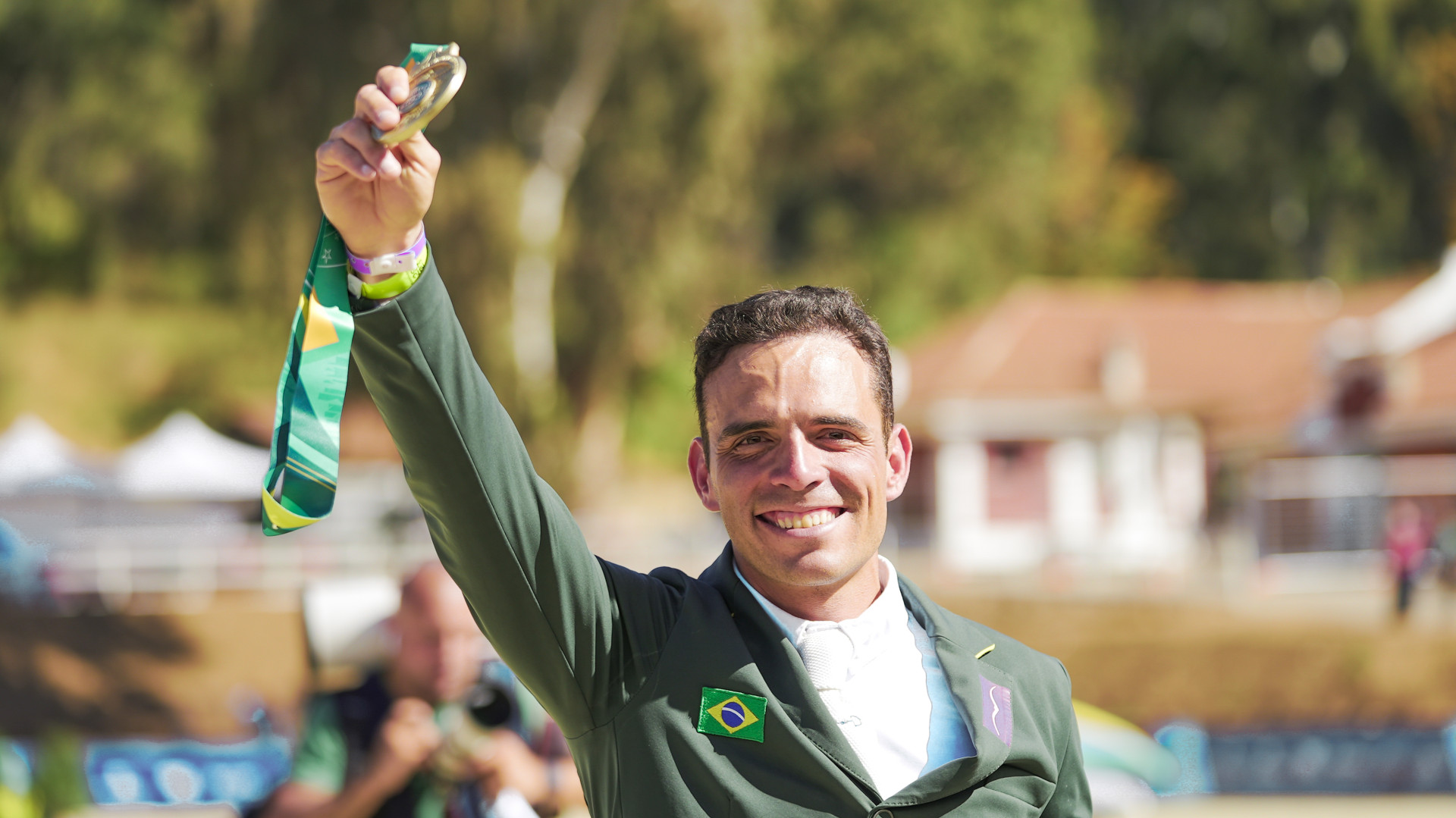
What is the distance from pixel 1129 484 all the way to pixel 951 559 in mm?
3628

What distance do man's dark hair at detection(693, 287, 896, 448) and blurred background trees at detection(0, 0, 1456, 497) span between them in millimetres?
Result: 16256

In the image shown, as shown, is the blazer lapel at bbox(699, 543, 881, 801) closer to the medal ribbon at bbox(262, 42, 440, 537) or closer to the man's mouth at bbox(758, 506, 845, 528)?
the man's mouth at bbox(758, 506, 845, 528)

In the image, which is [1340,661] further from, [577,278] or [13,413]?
[13,413]

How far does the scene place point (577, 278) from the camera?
2038 centimetres

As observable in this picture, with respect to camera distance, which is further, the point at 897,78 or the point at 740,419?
the point at 897,78

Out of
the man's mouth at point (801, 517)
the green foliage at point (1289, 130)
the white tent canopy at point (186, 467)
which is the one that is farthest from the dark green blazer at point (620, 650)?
the green foliage at point (1289, 130)

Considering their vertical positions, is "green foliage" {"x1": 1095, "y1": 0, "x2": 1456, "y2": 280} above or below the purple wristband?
above

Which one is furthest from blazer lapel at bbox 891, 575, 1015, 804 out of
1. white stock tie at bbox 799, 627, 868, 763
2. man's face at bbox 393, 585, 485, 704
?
man's face at bbox 393, 585, 485, 704

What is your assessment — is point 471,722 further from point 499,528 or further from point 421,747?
point 499,528

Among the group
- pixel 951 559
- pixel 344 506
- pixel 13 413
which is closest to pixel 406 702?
pixel 951 559

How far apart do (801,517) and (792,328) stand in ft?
0.79

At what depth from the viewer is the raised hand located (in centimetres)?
153

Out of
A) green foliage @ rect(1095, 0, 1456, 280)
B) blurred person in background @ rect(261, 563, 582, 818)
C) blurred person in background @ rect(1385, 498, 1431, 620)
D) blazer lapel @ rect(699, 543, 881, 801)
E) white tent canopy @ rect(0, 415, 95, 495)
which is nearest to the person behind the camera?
blazer lapel @ rect(699, 543, 881, 801)

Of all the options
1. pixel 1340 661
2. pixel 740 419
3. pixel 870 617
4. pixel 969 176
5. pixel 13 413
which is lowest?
pixel 1340 661
